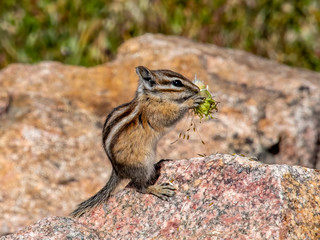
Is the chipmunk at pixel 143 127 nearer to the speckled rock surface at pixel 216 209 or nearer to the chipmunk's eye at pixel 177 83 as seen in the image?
the chipmunk's eye at pixel 177 83

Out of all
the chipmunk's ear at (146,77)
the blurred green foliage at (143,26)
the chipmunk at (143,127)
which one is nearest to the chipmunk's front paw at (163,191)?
the chipmunk at (143,127)

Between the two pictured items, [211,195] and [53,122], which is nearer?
[211,195]

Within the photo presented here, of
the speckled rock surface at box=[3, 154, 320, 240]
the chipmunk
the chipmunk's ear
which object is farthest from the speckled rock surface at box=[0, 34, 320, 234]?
the speckled rock surface at box=[3, 154, 320, 240]

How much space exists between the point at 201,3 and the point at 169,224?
709 centimetres

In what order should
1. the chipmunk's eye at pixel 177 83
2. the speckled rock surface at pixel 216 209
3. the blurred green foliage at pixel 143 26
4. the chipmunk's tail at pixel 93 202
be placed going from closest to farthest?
the speckled rock surface at pixel 216 209
the chipmunk's tail at pixel 93 202
the chipmunk's eye at pixel 177 83
the blurred green foliage at pixel 143 26

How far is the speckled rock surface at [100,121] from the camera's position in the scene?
274 inches

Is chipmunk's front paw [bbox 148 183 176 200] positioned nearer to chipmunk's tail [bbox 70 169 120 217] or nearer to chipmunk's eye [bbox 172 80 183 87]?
chipmunk's tail [bbox 70 169 120 217]

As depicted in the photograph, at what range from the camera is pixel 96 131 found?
7.50 metres

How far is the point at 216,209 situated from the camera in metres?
4.39

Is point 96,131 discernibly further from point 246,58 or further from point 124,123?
point 246,58

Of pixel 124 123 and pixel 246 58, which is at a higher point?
pixel 124 123

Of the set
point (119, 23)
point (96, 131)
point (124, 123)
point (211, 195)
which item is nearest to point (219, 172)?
point (211, 195)

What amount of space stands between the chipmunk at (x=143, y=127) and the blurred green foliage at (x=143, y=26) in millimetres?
4231

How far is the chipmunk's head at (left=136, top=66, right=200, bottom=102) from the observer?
571 centimetres
